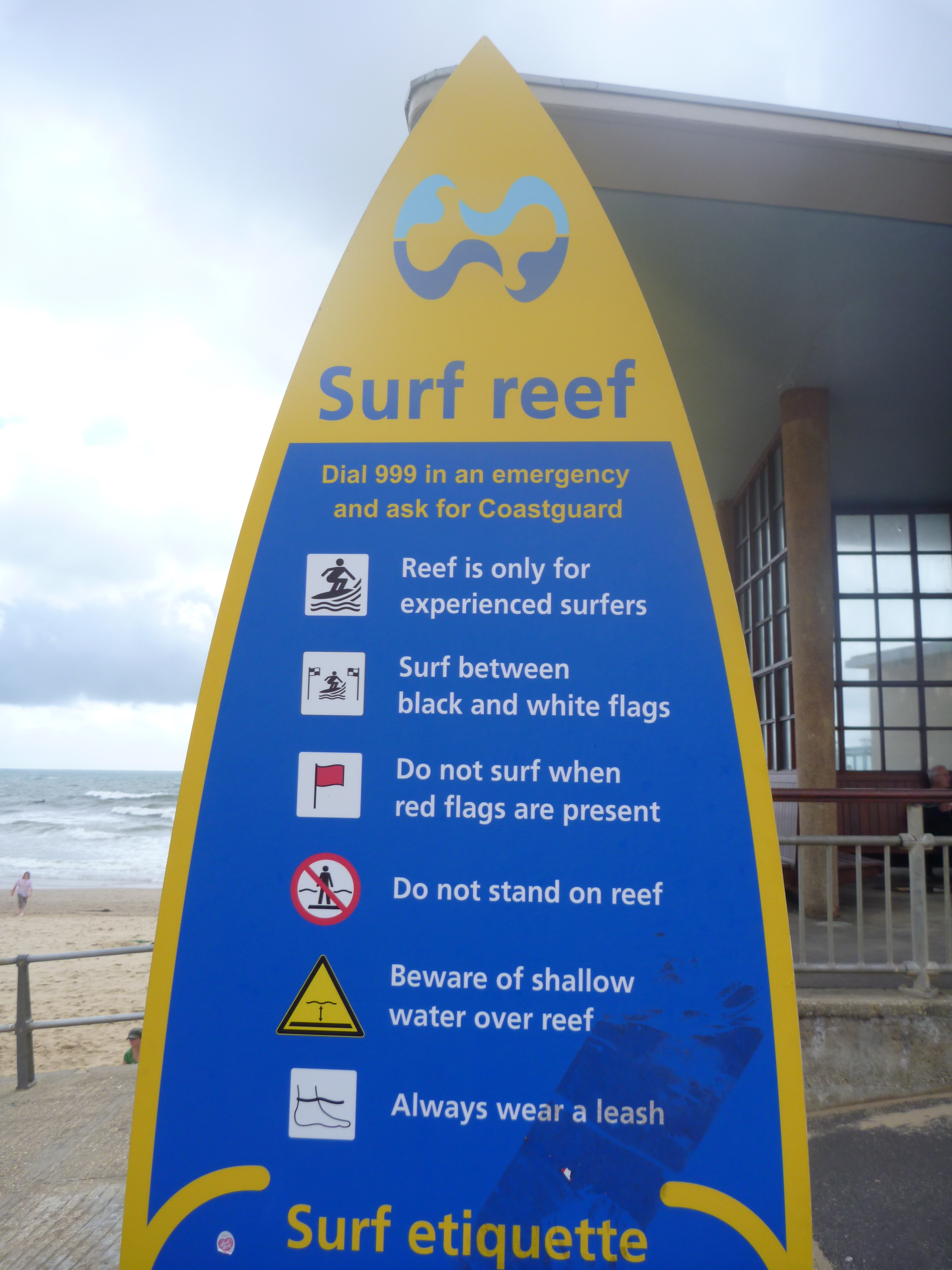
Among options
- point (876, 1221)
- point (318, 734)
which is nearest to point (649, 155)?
point (318, 734)

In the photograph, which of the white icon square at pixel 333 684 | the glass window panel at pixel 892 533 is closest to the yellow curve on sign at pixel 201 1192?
the white icon square at pixel 333 684

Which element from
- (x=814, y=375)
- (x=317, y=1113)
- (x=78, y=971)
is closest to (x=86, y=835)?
(x=78, y=971)

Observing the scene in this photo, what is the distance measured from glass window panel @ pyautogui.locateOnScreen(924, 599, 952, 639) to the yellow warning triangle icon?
906 cm

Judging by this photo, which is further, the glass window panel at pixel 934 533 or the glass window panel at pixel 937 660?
the glass window panel at pixel 934 533

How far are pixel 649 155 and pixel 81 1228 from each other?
5.81 metres

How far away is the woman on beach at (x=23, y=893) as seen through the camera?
2089cm

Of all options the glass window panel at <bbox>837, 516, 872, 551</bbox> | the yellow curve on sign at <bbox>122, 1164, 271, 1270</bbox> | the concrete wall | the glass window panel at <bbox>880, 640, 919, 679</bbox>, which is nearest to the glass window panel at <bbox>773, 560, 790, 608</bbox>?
the glass window panel at <bbox>837, 516, 872, 551</bbox>

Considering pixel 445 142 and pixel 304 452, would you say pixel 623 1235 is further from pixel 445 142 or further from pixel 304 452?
pixel 445 142

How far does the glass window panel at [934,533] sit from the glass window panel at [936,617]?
2.18 ft

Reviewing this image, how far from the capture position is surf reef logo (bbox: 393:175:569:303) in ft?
6.17

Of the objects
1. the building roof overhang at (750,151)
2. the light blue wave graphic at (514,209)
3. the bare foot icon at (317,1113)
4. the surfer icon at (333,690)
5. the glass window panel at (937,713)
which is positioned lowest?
the bare foot icon at (317,1113)

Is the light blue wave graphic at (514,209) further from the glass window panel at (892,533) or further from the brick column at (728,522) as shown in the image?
the glass window panel at (892,533)

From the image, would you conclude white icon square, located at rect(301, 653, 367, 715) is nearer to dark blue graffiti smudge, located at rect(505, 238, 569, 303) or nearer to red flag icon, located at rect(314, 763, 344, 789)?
red flag icon, located at rect(314, 763, 344, 789)

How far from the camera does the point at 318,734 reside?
5.71 ft
